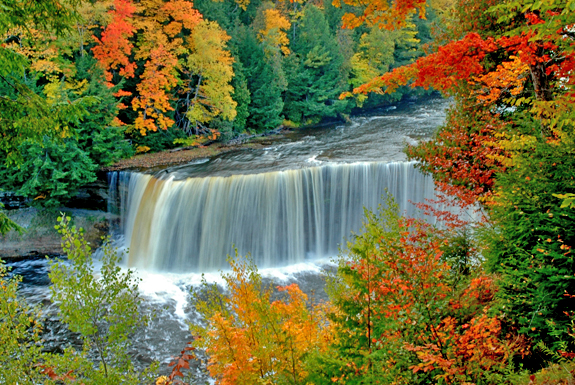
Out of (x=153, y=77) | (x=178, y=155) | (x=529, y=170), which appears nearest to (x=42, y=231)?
(x=178, y=155)

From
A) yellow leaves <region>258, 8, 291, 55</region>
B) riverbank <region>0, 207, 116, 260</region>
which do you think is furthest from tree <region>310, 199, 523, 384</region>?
yellow leaves <region>258, 8, 291, 55</region>

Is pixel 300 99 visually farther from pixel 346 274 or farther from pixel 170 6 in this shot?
pixel 346 274

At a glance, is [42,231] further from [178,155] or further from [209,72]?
[209,72]

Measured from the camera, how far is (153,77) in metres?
18.9

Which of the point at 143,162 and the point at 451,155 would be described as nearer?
the point at 451,155

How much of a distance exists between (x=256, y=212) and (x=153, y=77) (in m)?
8.90

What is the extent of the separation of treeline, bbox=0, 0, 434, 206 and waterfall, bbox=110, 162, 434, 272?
10.8 ft

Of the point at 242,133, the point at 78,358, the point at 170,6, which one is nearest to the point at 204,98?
the point at 242,133

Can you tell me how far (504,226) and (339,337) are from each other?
7.95 feet

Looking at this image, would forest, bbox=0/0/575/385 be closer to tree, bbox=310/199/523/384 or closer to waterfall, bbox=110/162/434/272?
tree, bbox=310/199/523/384

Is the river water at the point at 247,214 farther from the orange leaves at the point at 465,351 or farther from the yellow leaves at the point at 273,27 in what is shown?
the yellow leaves at the point at 273,27

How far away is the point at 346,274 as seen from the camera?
4254mm

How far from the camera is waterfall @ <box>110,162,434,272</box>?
46.8 feet

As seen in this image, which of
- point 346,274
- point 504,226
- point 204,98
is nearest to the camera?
point 346,274
